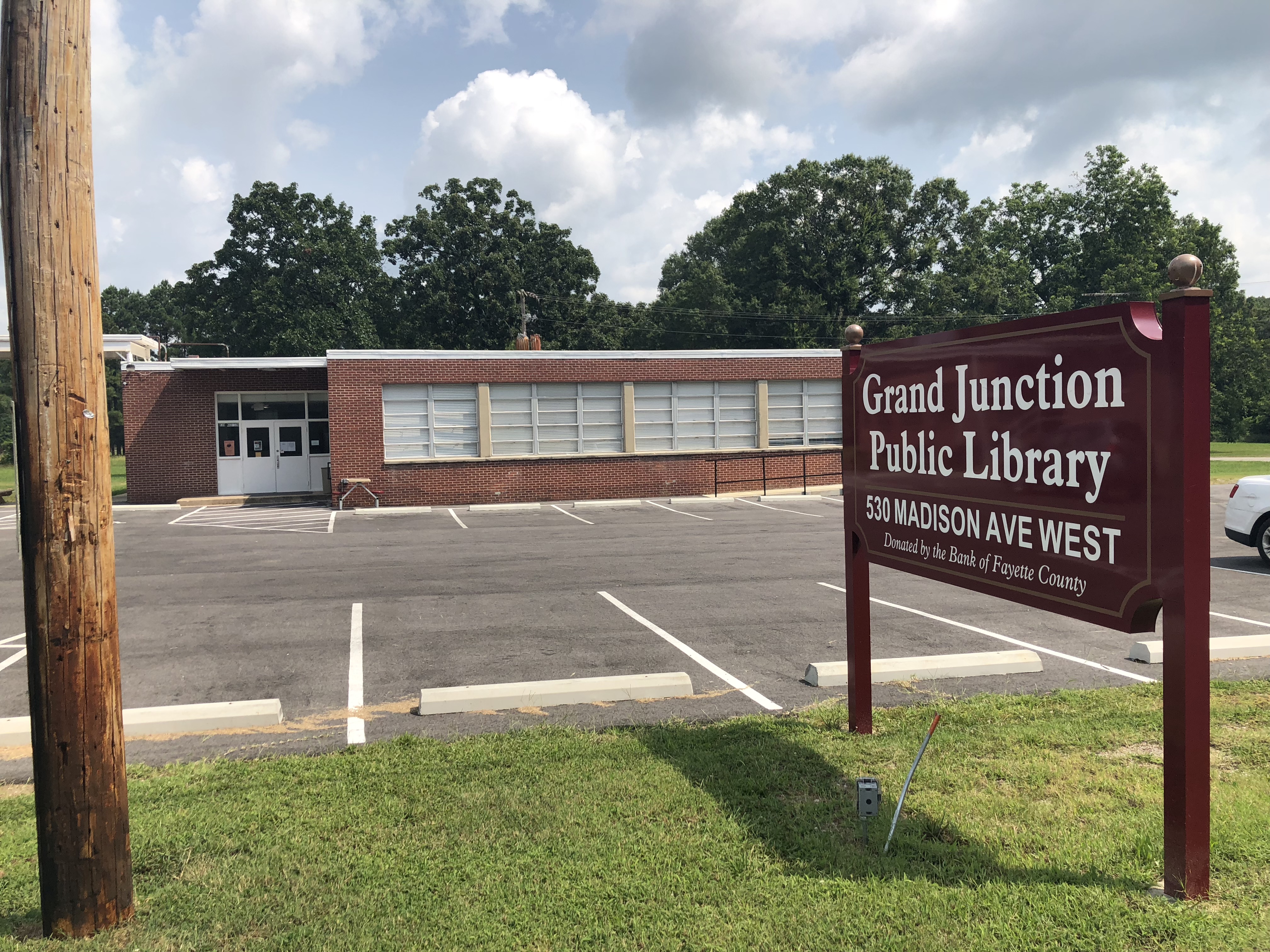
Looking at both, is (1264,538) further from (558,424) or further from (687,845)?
(558,424)

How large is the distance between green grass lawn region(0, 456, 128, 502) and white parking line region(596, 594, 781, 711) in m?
16.3

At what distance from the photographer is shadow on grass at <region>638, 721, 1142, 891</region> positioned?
156 inches

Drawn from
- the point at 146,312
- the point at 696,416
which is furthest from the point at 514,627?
the point at 146,312

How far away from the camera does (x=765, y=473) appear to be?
27.2 m

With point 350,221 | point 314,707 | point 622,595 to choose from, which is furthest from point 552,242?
point 314,707

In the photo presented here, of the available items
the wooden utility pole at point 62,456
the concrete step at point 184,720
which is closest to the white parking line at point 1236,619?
Answer: the concrete step at point 184,720

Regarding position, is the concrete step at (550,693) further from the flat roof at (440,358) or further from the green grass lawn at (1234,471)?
the green grass lawn at (1234,471)

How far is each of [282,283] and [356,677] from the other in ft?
168

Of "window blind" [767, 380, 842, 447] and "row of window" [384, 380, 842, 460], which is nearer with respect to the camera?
"row of window" [384, 380, 842, 460]

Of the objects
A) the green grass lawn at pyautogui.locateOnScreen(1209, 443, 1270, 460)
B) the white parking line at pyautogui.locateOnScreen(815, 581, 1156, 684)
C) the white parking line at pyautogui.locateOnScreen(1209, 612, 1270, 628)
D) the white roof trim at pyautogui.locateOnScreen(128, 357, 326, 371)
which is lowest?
the white parking line at pyautogui.locateOnScreen(1209, 612, 1270, 628)

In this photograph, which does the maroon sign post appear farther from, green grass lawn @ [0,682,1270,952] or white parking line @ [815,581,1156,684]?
white parking line @ [815,581,1156,684]

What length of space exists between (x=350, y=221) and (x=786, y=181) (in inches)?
1028

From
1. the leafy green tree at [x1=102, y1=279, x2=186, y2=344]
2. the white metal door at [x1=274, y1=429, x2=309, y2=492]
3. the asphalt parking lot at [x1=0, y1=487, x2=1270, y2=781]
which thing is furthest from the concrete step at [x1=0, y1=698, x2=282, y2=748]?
the leafy green tree at [x1=102, y1=279, x2=186, y2=344]

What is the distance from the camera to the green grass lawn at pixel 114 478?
32844mm
